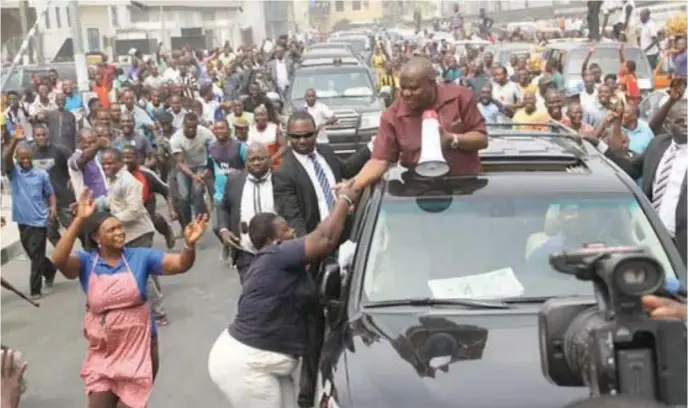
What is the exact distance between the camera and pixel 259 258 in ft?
15.5

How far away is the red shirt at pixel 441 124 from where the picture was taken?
5.11 metres

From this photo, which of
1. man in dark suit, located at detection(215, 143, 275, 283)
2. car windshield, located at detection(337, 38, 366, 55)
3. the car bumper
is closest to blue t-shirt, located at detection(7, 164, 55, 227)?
man in dark suit, located at detection(215, 143, 275, 283)

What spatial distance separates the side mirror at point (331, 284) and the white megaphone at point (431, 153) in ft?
2.27

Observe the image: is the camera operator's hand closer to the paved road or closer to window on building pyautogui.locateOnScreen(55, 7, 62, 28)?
the paved road

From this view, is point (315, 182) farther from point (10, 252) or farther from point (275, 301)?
point (10, 252)

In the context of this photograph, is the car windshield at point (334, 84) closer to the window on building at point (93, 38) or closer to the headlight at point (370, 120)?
the headlight at point (370, 120)

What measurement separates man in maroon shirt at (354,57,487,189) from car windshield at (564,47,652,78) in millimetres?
13028

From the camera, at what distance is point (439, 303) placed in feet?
14.1

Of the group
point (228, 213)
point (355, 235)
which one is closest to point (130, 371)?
point (355, 235)

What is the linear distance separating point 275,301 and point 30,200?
542 cm

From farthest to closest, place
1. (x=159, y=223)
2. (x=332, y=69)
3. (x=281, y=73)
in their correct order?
1. (x=281, y=73)
2. (x=332, y=69)
3. (x=159, y=223)

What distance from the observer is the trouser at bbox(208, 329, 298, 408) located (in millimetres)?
4641

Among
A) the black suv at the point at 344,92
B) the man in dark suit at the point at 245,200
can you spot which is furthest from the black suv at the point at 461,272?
the black suv at the point at 344,92

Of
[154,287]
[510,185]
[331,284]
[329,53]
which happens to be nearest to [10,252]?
[154,287]
